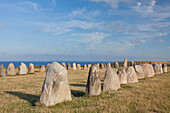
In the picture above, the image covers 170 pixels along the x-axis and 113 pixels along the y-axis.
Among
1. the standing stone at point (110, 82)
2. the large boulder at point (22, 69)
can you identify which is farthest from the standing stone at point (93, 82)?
the large boulder at point (22, 69)

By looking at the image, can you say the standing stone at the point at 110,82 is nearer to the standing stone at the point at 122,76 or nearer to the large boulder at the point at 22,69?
the standing stone at the point at 122,76

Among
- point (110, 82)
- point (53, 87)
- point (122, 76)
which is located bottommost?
point (110, 82)

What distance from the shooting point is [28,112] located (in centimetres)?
729

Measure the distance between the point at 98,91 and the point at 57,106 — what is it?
3.38 metres

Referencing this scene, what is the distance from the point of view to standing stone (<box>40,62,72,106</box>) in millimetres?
8289

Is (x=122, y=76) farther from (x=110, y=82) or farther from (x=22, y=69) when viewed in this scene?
(x=22, y=69)

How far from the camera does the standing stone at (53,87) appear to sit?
8289mm

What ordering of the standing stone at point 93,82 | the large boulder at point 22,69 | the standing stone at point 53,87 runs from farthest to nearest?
the large boulder at point 22,69, the standing stone at point 93,82, the standing stone at point 53,87

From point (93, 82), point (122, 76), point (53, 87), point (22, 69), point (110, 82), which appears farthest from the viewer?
point (22, 69)

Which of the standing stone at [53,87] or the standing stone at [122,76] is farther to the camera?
the standing stone at [122,76]

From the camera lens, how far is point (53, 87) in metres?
8.36

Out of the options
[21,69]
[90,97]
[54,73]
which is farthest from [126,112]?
[21,69]

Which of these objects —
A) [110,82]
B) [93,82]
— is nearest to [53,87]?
[93,82]

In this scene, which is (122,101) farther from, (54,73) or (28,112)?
(28,112)
